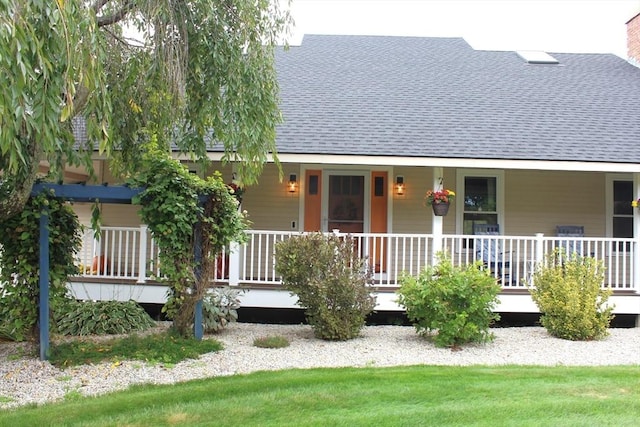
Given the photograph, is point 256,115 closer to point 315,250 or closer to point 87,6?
point 315,250

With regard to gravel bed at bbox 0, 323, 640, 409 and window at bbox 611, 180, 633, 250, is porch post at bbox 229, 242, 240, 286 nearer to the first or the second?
gravel bed at bbox 0, 323, 640, 409

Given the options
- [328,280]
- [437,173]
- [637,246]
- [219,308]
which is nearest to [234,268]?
[219,308]

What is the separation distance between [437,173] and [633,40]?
8.92 m

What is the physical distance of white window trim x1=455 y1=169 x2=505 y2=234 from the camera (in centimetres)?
1101

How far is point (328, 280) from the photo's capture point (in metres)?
7.19

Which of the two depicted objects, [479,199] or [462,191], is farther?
[479,199]

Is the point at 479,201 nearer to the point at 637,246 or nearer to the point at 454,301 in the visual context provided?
the point at 637,246

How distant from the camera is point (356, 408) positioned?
459cm

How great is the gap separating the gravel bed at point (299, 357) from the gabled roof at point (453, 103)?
309 centimetres

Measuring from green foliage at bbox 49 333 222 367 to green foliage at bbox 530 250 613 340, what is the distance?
4767 millimetres

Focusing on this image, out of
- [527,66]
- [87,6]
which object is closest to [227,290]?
[87,6]

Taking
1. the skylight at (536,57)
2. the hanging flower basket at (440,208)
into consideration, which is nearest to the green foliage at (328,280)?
the hanging flower basket at (440,208)

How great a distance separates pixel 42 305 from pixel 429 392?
4599 mm

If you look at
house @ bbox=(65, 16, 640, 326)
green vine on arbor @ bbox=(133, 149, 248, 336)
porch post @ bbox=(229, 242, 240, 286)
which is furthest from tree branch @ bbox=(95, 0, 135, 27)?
porch post @ bbox=(229, 242, 240, 286)
